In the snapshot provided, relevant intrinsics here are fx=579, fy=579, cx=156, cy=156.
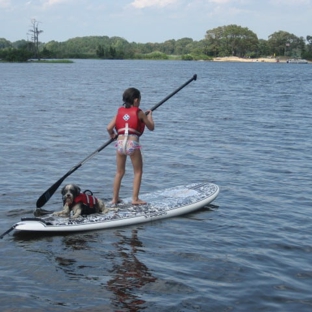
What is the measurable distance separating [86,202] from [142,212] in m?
0.95

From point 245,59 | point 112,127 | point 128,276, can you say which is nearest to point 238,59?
point 245,59

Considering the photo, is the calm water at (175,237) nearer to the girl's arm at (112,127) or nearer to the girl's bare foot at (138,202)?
the girl's bare foot at (138,202)

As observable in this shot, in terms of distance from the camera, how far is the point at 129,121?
8.91 meters

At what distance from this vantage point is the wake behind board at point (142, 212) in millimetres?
8391

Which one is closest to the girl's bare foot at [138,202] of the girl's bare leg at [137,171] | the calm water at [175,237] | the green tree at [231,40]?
the girl's bare leg at [137,171]

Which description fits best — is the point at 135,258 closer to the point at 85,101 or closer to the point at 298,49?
the point at 85,101

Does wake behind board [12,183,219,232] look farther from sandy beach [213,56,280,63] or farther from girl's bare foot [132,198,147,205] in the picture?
sandy beach [213,56,280,63]

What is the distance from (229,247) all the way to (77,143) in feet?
32.7

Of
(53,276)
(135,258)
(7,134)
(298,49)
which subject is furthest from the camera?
(298,49)

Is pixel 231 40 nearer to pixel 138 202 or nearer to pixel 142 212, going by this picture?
pixel 138 202

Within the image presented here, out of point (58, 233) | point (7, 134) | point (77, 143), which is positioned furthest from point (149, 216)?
point (7, 134)

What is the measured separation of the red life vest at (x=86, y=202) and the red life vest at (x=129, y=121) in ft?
3.72

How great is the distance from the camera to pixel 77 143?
1747 centimetres

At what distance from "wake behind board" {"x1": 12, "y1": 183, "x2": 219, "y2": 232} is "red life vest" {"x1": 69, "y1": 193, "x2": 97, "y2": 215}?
0.13 m
